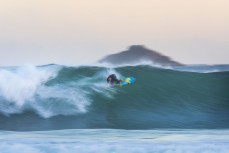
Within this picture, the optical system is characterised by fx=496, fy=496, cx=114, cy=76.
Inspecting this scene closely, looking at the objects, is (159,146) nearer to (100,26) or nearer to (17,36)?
(100,26)

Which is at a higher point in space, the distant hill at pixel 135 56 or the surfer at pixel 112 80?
the distant hill at pixel 135 56

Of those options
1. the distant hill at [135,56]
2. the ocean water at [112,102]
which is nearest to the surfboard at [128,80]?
the ocean water at [112,102]

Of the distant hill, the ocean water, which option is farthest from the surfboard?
the distant hill

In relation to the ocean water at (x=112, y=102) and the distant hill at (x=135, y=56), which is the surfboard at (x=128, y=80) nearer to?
the ocean water at (x=112, y=102)

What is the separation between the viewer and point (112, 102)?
5.01 metres

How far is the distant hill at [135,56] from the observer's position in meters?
4.70

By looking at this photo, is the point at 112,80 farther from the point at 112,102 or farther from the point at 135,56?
the point at 135,56

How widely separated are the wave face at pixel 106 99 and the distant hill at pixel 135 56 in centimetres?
11

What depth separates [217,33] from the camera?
4629 mm

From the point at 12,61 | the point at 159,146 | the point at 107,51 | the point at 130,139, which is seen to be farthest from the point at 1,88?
the point at 159,146

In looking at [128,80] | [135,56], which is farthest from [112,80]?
[135,56]

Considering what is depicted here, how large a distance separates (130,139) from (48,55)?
127 centimetres

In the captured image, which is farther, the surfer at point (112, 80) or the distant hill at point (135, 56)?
the surfer at point (112, 80)

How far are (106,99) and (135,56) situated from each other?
59 centimetres
